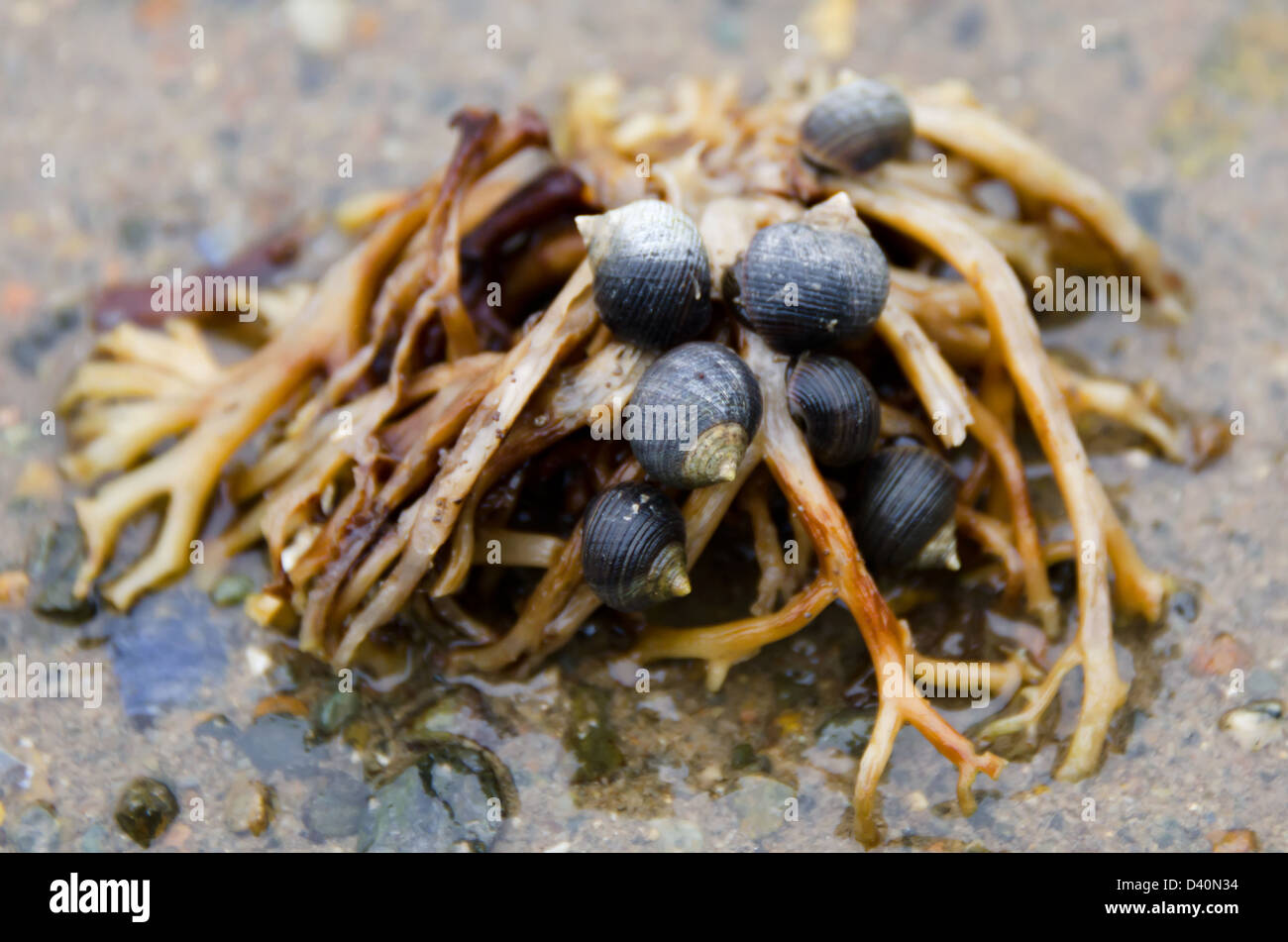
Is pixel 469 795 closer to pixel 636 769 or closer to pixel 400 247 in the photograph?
pixel 636 769

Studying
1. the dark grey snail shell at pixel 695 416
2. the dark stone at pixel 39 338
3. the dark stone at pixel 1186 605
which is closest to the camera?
the dark grey snail shell at pixel 695 416

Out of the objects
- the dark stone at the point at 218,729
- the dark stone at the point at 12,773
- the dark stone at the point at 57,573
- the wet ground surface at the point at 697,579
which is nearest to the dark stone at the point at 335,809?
the wet ground surface at the point at 697,579

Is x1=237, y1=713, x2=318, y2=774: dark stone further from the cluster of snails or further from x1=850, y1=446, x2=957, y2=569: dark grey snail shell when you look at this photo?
x1=850, y1=446, x2=957, y2=569: dark grey snail shell

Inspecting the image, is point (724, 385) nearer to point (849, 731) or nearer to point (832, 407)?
point (832, 407)

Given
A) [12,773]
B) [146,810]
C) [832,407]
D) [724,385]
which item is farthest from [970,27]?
[12,773]

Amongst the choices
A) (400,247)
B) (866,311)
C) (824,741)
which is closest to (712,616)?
(824,741)

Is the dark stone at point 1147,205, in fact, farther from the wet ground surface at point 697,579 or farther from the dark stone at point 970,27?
the dark stone at point 970,27

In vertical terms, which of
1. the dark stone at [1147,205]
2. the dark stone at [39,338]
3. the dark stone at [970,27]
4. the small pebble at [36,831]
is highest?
the dark stone at [970,27]
